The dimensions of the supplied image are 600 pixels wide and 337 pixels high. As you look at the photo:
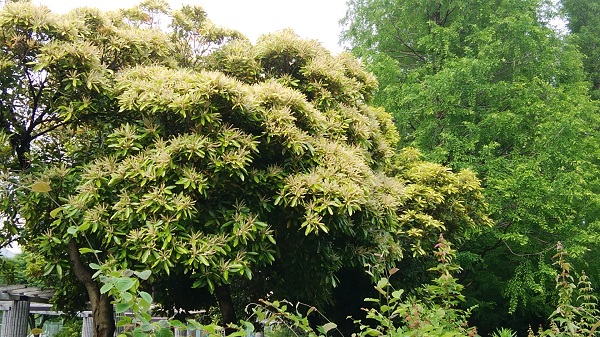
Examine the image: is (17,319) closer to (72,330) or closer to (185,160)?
(185,160)

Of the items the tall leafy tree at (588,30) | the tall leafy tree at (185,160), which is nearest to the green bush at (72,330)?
the tall leafy tree at (185,160)

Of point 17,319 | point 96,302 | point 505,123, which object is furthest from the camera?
point 505,123

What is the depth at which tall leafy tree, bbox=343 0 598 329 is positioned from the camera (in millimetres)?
10062

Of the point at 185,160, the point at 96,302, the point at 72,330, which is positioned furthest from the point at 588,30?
the point at 72,330

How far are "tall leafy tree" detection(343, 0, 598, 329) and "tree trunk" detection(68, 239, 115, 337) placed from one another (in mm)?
6621

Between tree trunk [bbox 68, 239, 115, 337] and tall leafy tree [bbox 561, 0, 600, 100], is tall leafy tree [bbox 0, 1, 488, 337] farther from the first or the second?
tall leafy tree [bbox 561, 0, 600, 100]

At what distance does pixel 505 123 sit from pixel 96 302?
8307 millimetres

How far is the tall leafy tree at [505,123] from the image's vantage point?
10.1 meters

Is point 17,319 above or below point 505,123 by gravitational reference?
below

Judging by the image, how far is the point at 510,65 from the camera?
38.8 feet

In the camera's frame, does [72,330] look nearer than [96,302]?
No

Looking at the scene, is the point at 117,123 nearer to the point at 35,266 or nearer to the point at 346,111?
the point at 346,111

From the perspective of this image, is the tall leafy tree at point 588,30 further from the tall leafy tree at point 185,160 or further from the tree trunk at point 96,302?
the tree trunk at point 96,302

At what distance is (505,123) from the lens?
34.8ft
